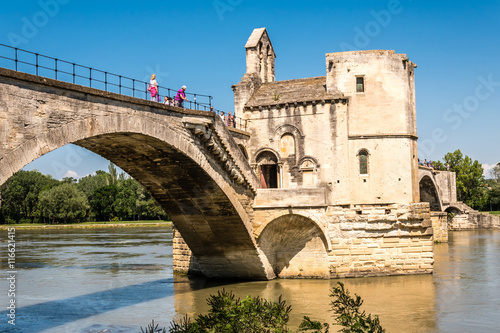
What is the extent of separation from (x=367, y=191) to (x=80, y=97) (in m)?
18.1

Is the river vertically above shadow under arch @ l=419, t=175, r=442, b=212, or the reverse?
shadow under arch @ l=419, t=175, r=442, b=212

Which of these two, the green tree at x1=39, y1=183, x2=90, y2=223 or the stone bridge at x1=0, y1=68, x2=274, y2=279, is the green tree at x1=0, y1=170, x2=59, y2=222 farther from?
the stone bridge at x1=0, y1=68, x2=274, y2=279

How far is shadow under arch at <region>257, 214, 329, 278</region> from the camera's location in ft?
83.2

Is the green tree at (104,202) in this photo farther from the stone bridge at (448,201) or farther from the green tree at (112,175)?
the stone bridge at (448,201)

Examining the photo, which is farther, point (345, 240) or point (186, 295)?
point (345, 240)

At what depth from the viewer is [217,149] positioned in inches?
878

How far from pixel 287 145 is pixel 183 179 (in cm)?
981

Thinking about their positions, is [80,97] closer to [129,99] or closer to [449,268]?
[129,99]

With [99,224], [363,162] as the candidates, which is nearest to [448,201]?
[363,162]

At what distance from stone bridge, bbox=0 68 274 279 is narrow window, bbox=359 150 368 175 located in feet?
25.0

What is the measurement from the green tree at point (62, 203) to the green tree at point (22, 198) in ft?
10.4

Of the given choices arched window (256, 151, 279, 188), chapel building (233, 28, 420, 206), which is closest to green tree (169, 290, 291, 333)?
chapel building (233, 28, 420, 206)

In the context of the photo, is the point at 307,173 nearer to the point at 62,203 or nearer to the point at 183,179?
the point at 183,179

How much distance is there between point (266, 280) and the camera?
25672 millimetres
